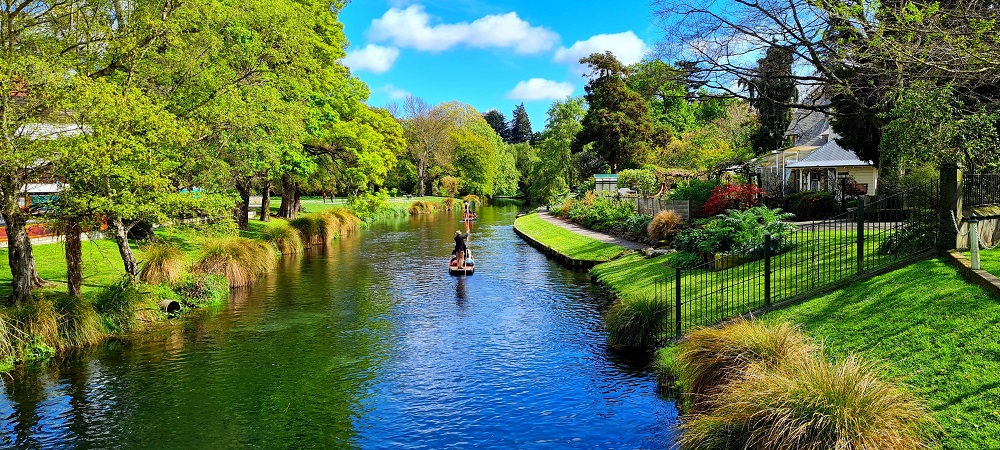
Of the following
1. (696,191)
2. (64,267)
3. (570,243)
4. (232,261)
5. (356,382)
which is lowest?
(356,382)

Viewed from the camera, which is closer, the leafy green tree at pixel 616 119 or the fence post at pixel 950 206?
the fence post at pixel 950 206

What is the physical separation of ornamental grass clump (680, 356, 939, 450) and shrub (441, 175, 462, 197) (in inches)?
3567

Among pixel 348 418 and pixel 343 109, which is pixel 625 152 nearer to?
pixel 343 109

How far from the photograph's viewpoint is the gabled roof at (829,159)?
117 ft

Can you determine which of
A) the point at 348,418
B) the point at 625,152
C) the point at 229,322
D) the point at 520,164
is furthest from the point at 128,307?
the point at 520,164

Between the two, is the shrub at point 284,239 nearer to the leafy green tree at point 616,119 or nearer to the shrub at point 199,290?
the shrub at point 199,290

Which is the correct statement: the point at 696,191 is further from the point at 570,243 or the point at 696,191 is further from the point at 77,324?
the point at 77,324

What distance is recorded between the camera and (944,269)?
11914mm

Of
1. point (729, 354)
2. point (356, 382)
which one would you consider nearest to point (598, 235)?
point (356, 382)

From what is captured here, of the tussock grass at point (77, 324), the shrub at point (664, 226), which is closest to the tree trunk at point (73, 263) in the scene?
the tussock grass at point (77, 324)

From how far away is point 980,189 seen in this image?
13.9 meters

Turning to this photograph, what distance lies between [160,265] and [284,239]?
12966mm

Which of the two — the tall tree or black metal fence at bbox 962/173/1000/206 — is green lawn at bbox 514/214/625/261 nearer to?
black metal fence at bbox 962/173/1000/206

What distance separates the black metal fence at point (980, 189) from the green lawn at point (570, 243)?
15.2m
